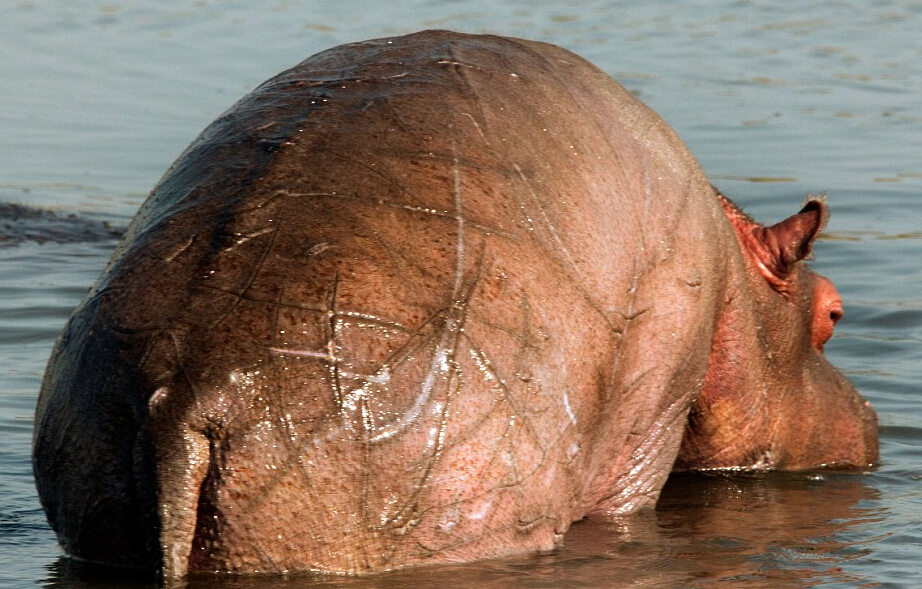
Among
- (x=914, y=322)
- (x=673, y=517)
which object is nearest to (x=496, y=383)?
(x=673, y=517)

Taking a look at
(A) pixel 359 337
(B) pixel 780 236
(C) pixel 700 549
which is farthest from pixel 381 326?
(B) pixel 780 236

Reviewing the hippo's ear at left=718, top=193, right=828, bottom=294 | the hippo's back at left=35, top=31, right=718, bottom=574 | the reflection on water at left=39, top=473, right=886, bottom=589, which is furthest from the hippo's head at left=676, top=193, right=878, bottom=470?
the hippo's back at left=35, top=31, right=718, bottom=574

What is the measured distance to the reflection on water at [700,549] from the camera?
459 cm

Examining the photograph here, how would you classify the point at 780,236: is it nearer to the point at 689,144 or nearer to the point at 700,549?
the point at 700,549

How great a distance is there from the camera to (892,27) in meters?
19.2

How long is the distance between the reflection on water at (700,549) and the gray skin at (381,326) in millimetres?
76

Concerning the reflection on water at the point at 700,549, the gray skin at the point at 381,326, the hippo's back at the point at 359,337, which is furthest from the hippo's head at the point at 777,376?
the hippo's back at the point at 359,337

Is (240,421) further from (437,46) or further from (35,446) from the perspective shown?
(437,46)

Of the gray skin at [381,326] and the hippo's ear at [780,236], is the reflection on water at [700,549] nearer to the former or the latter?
the gray skin at [381,326]

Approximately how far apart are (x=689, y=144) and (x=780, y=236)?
25.7 ft

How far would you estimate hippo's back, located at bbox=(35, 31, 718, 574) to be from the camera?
4.23 meters

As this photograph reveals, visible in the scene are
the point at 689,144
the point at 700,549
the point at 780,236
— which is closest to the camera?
the point at 700,549

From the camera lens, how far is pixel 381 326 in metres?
4.35

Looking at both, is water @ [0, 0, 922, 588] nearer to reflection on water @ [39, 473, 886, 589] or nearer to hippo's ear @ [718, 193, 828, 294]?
reflection on water @ [39, 473, 886, 589]
